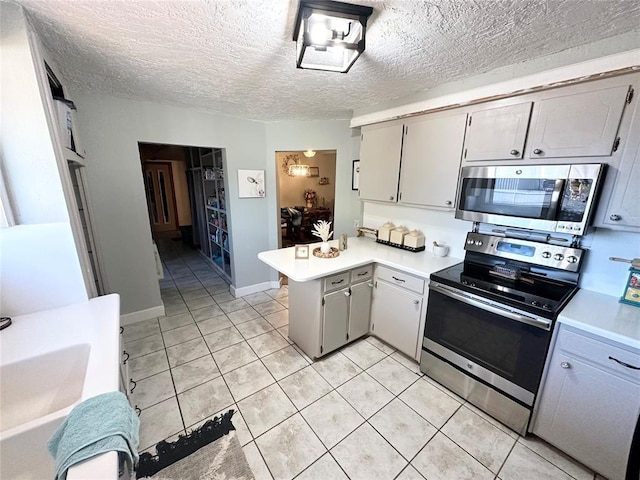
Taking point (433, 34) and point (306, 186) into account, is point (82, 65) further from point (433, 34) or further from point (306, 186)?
point (306, 186)

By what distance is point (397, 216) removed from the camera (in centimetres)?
283

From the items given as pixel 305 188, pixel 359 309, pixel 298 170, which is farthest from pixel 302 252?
pixel 305 188

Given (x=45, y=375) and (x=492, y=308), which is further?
(x=492, y=308)

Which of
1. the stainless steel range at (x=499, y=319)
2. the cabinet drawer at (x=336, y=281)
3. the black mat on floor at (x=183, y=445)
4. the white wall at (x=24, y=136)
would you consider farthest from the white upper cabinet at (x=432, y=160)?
the white wall at (x=24, y=136)

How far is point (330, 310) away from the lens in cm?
218

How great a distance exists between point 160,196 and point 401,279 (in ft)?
23.6

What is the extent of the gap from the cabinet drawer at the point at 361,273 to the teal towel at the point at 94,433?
1.72 m

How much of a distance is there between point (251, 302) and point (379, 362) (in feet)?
6.03

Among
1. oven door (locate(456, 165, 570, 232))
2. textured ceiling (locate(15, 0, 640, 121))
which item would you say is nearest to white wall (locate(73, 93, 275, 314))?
textured ceiling (locate(15, 0, 640, 121))

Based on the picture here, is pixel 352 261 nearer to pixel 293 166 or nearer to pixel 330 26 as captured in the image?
pixel 330 26

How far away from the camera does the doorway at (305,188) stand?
6723 millimetres

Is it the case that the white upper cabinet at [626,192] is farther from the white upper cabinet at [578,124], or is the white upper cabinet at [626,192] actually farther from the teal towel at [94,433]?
the teal towel at [94,433]

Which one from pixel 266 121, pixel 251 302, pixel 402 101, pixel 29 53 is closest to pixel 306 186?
pixel 266 121

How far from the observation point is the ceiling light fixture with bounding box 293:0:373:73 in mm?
1103
